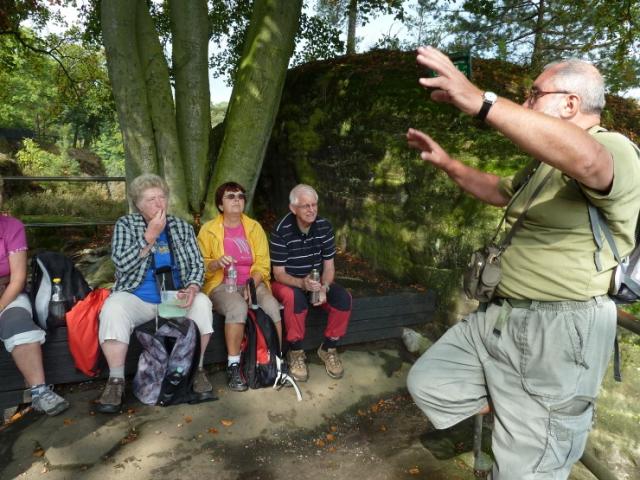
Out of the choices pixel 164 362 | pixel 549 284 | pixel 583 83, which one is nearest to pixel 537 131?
pixel 583 83

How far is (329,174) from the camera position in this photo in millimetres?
6125

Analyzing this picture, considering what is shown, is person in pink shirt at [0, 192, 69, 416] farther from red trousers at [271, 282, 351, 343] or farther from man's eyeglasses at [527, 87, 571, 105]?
man's eyeglasses at [527, 87, 571, 105]

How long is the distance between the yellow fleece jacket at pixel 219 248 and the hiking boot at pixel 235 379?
25.5 inches

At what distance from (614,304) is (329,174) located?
14.9 ft

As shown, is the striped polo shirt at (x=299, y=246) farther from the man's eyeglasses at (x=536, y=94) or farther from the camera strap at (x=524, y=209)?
the man's eyeglasses at (x=536, y=94)

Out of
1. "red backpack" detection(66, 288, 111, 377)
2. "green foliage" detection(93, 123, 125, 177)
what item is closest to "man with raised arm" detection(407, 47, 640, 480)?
"red backpack" detection(66, 288, 111, 377)

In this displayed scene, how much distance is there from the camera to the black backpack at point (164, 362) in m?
3.20

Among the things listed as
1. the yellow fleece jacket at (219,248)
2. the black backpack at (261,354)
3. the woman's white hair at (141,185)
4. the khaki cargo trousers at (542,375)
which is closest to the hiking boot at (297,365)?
the black backpack at (261,354)

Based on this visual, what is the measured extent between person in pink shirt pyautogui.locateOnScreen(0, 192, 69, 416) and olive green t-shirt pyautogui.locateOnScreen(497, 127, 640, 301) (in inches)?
117

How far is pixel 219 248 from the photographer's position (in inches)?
151

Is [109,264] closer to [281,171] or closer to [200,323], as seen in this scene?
[200,323]

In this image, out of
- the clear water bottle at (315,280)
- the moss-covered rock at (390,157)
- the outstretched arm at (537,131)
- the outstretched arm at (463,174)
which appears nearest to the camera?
the outstretched arm at (537,131)

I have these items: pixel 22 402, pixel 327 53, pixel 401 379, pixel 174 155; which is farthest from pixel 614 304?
pixel 327 53

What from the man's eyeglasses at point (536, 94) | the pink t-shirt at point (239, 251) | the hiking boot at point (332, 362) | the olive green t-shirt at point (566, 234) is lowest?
the hiking boot at point (332, 362)
